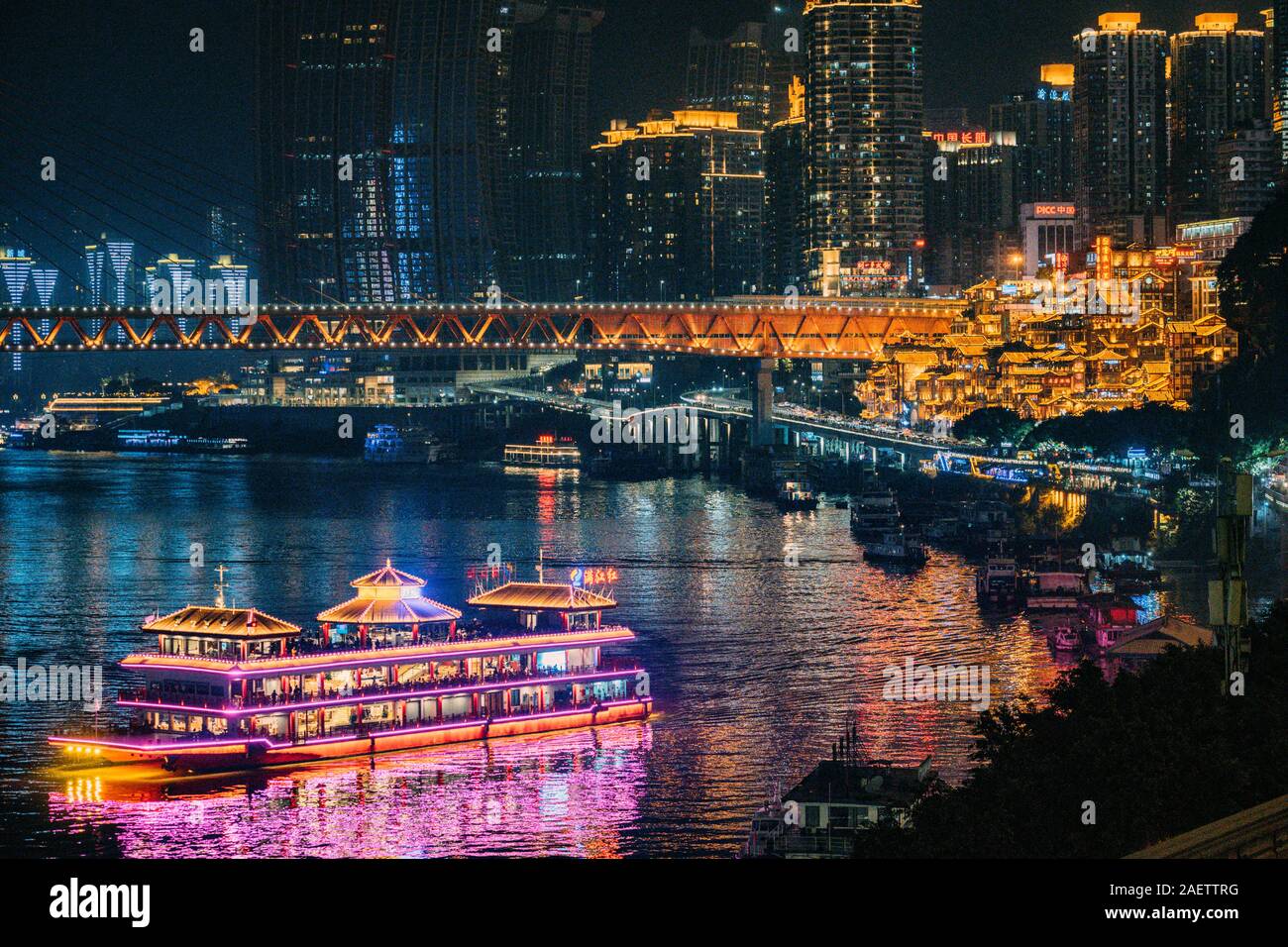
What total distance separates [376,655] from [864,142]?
128 meters

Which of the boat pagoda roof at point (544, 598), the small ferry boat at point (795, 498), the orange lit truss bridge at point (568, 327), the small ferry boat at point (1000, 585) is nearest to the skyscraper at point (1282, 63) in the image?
the orange lit truss bridge at point (568, 327)

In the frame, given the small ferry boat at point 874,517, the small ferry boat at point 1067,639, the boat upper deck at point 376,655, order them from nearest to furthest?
the boat upper deck at point 376,655 < the small ferry boat at point 1067,639 < the small ferry boat at point 874,517

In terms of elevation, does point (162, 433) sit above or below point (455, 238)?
below

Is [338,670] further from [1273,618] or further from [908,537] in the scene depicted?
[908,537]

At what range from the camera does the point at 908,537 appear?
196ft

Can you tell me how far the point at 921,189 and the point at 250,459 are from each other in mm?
61602

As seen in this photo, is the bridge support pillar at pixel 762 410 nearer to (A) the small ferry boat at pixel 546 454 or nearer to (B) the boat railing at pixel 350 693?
(A) the small ferry boat at pixel 546 454

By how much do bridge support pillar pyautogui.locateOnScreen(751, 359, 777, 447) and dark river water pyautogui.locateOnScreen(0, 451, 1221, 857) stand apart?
17.1m

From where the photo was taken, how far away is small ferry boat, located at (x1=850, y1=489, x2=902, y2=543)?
6325cm

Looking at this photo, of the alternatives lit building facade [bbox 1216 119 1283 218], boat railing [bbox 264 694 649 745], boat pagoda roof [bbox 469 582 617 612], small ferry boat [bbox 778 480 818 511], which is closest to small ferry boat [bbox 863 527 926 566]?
small ferry boat [bbox 778 480 818 511]

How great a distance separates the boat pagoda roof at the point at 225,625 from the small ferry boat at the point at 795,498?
48.1m

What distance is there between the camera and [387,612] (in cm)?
3241

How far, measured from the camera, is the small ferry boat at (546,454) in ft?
374
